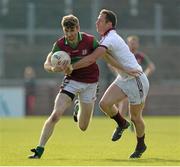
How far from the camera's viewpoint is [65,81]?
13.1 m

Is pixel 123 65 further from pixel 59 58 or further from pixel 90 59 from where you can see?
pixel 59 58

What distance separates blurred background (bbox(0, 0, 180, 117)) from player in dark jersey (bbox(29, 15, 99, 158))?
19707mm

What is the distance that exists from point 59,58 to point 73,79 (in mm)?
710

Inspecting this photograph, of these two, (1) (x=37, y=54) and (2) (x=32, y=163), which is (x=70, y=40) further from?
(1) (x=37, y=54)

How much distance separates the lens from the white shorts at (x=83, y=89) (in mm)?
13000

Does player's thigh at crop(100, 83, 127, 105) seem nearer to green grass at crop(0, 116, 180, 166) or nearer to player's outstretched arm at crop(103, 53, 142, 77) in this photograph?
player's outstretched arm at crop(103, 53, 142, 77)

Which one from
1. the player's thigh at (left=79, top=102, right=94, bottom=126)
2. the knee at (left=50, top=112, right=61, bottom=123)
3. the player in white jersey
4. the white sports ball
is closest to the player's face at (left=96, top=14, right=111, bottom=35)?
the player in white jersey

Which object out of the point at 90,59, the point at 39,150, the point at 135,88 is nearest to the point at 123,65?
the point at 135,88

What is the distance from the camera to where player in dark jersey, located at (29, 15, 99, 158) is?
489 inches

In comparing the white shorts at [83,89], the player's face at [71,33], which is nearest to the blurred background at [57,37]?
the white shorts at [83,89]

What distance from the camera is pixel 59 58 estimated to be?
12.5m

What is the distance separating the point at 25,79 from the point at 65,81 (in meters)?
20.5

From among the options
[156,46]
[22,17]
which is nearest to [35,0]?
[22,17]

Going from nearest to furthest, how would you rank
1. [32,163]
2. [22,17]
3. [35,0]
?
[32,163] < [22,17] < [35,0]
